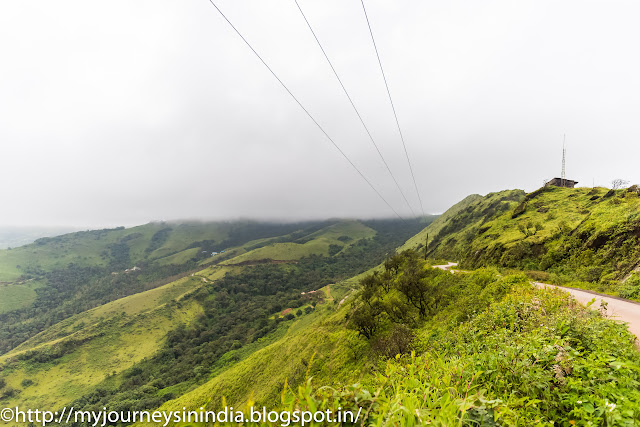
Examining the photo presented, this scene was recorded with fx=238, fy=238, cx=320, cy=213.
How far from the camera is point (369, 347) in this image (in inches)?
854

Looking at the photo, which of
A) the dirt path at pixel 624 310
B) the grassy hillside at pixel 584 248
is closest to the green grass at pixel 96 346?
the dirt path at pixel 624 310

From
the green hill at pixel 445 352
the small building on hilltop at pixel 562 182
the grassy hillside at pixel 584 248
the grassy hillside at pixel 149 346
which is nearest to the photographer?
the green hill at pixel 445 352

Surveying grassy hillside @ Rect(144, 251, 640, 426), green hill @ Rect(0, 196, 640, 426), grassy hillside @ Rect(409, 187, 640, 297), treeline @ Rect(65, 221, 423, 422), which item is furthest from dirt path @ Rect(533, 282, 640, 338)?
treeline @ Rect(65, 221, 423, 422)

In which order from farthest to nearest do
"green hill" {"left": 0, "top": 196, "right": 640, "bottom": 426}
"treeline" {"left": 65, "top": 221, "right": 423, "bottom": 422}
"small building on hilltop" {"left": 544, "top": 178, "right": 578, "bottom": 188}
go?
1. "treeline" {"left": 65, "top": 221, "right": 423, "bottom": 422}
2. "small building on hilltop" {"left": 544, "top": 178, "right": 578, "bottom": 188}
3. "green hill" {"left": 0, "top": 196, "right": 640, "bottom": 426}

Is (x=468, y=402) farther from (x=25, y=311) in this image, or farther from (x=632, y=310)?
(x=25, y=311)

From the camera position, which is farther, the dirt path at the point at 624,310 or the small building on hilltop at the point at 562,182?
the small building on hilltop at the point at 562,182

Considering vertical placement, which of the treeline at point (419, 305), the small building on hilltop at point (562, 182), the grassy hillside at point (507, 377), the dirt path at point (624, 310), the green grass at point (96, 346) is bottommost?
the green grass at point (96, 346)

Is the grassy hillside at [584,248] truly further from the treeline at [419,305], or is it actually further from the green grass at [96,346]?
the green grass at [96,346]

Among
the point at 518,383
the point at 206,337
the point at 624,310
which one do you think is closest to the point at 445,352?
the point at 518,383

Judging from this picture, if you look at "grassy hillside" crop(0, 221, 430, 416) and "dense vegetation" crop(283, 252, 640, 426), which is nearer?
"dense vegetation" crop(283, 252, 640, 426)

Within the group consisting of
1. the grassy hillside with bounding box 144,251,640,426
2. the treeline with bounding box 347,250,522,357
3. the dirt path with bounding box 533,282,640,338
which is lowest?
the treeline with bounding box 347,250,522,357

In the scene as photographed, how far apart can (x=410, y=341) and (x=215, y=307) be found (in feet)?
550

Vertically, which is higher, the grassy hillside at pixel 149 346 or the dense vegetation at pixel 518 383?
the dense vegetation at pixel 518 383

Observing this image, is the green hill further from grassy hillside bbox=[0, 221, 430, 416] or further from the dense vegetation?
grassy hillside bbox=[0, 221, 430, 416]
